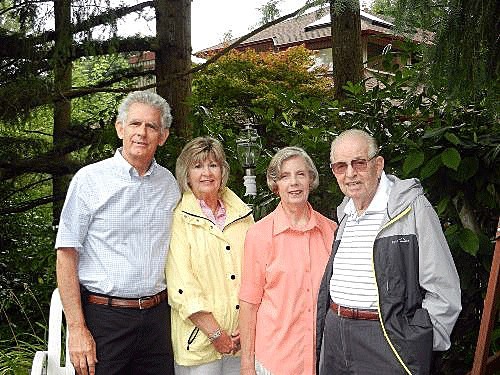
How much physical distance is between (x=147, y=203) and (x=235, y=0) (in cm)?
663

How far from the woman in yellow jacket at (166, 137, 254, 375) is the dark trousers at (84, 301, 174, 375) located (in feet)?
0.38

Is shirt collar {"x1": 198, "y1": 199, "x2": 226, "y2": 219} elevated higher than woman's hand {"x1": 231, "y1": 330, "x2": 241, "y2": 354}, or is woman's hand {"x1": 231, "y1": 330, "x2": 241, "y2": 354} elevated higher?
shirt collar {"x1": 198, "y1": 199, "x2": 226, "y2": 219}

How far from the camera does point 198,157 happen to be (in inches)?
112

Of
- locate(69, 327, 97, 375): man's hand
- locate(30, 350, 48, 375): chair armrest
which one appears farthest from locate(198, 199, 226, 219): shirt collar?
locate(30, 350, 48, 375): chair armrest

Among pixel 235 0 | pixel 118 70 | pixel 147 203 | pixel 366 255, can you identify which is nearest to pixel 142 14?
pixel 118 70

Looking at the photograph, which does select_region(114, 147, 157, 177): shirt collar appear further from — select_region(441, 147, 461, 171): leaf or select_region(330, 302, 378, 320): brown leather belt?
select_region(441, 147, 461, 171): leaf

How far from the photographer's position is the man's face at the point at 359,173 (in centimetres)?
249

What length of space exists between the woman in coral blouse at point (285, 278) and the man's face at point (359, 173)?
0.24 meters

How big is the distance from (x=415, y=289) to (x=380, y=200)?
353 millimetres

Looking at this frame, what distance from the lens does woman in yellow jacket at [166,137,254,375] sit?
2711 mm

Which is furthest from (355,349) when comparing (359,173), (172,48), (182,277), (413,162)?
(172,48)

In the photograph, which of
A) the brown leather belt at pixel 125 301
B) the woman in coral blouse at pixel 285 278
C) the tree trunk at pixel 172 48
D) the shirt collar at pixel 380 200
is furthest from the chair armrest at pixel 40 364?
the tree trunk at pixel 172 48

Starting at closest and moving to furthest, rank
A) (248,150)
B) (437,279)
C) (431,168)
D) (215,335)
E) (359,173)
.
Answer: (437,279) < (359,173) < (215,335) < (431,168) < (248,150)

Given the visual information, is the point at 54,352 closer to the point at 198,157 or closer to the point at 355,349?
the point at 198,157
